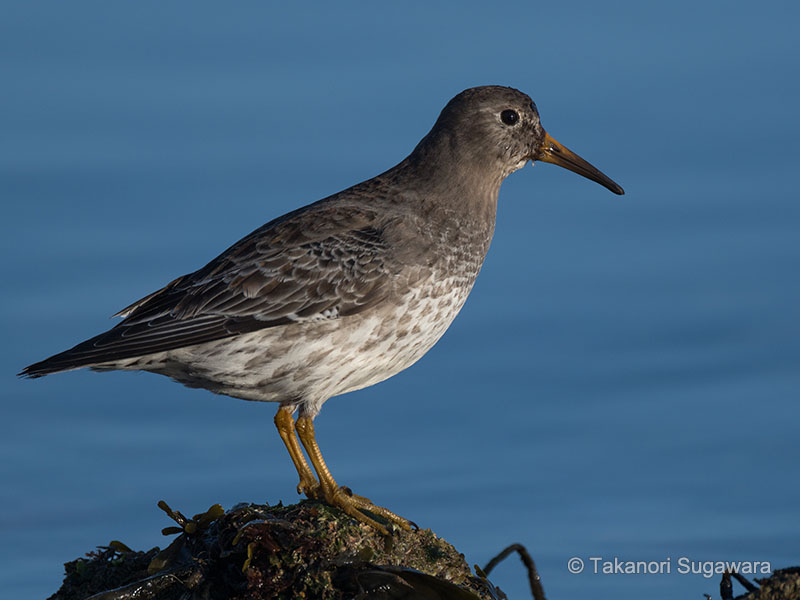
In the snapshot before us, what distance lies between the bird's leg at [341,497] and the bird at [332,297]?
1 centimetres

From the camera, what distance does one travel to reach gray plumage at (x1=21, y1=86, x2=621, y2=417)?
7.48 metres

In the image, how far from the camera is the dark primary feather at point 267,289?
7.57 metres

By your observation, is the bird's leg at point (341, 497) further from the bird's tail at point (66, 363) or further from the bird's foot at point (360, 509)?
the bird's tail at point (66, 363)

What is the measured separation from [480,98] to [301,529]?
415 centimetres

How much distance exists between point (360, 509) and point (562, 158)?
153 inches

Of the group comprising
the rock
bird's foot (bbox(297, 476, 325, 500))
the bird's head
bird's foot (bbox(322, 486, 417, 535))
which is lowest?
the rock

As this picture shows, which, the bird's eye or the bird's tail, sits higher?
the bird's eye

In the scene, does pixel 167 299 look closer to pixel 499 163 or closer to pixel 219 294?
pixel 219 294

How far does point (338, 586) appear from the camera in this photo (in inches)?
230

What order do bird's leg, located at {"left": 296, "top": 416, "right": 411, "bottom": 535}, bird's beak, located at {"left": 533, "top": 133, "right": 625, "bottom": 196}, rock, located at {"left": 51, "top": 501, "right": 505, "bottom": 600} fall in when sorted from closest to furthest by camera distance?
rock, located at {"left": 51, "top": 501, "right": 505, "bottom": 600}, bird's leg, located at {"left": 296, "top": 416, "right": 411, "bottom": 535}, bird's beak, located at {"left": 533, "top": 133, "right": 625, "bottom": 196}

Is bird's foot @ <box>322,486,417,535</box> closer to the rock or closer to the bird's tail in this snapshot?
the rock

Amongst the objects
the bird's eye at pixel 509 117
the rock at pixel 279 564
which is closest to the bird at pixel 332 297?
the bird's eye at pixel 509 117

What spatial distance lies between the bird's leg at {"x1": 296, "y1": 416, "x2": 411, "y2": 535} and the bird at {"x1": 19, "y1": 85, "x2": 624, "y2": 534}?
0.05 ft

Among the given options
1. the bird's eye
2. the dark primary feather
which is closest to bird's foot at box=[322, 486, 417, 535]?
the dark primary feather
